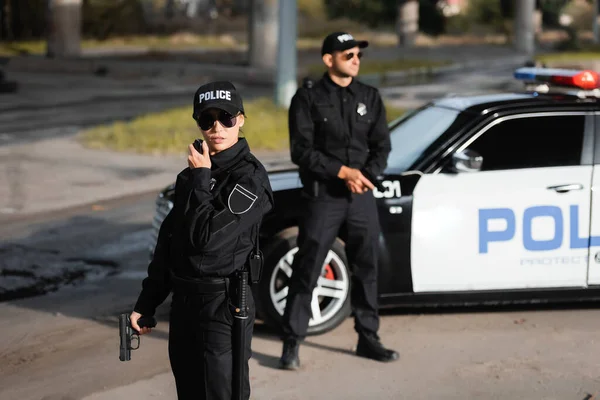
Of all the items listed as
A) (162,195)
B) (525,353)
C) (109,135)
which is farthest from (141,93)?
(525,353)

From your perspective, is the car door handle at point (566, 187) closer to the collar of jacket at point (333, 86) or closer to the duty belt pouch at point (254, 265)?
the collar of jacket at point (333, 86)

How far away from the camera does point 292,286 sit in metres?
6.80

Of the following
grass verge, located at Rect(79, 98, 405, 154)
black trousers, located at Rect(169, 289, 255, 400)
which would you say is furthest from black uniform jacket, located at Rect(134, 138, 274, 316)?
grass verge, located at Rect(79, 98, 405, 154)

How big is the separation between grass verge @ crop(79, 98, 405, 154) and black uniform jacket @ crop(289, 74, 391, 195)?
979cm

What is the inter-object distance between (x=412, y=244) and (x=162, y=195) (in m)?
1.85

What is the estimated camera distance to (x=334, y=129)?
6.74 m

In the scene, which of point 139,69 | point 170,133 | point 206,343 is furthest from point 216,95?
point 139,69

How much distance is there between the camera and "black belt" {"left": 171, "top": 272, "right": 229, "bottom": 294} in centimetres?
445

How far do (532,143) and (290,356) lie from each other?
214cm

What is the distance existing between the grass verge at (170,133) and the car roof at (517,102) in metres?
8.73

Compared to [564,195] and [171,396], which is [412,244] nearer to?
[564,195]

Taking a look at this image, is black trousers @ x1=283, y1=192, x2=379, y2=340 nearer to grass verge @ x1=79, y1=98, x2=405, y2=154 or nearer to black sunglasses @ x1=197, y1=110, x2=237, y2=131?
black sunglasses @ x1=197, y1=110, x2=237, y2=131

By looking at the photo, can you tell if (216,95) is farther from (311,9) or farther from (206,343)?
(311,9)

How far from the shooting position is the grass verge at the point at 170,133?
1669 centimetres
